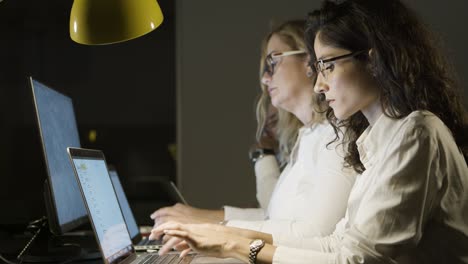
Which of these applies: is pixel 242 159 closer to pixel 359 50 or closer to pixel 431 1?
pixel 431 1

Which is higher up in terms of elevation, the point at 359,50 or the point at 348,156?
the point at 359,50

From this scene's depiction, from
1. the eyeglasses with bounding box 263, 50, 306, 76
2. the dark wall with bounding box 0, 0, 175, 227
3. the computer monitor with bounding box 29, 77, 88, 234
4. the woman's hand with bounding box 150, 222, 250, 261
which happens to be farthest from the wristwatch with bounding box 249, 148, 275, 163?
the dark wall with bounding box 0, 0, 175, 227

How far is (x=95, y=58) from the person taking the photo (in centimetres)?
521

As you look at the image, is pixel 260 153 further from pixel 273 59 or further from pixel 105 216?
pixel 105 216

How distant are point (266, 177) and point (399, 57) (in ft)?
4.68

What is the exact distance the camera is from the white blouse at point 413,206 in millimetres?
1209

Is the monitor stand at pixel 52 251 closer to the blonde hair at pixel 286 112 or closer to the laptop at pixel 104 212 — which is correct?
the laptop at pixel 104 212

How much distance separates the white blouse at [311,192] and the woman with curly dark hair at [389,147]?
0.12m

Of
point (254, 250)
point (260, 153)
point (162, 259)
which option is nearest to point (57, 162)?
point (162, 259)

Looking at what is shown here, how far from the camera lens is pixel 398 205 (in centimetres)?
120

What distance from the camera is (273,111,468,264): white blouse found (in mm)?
1209

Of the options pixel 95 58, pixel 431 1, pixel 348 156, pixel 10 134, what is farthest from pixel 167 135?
pixel 348 156

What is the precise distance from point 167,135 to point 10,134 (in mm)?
1282

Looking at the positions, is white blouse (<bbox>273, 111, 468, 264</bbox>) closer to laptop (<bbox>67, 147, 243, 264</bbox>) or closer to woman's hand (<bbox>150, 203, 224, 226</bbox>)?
laptop (<bbox>67, 147, 243, 264</bbox>)
